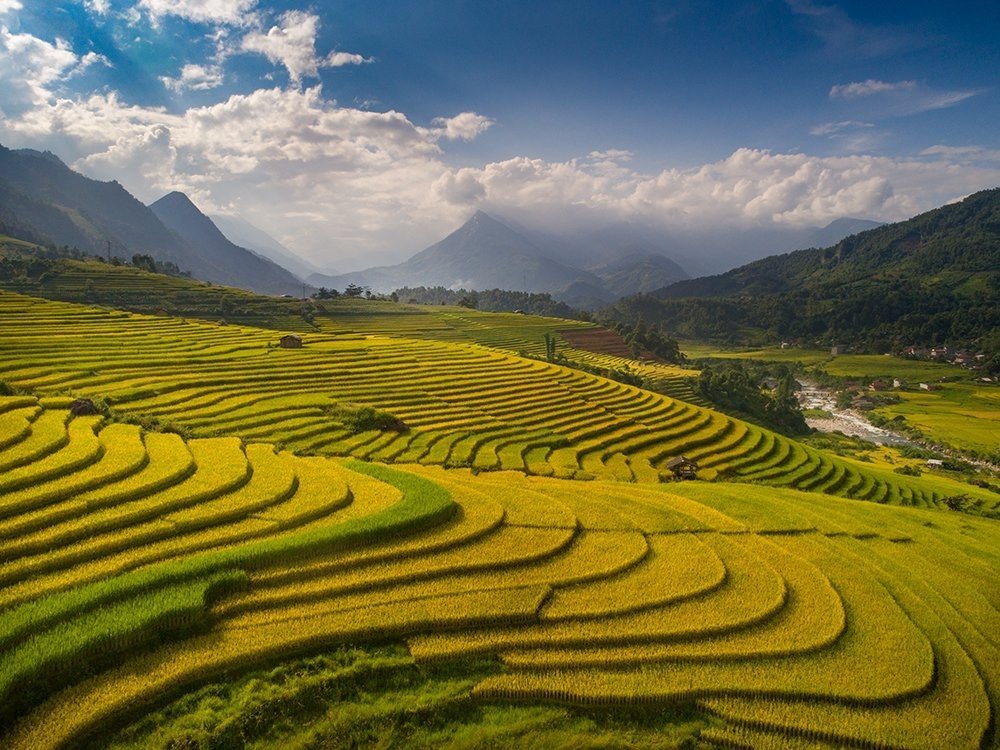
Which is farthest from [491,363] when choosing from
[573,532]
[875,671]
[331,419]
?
[875,671]

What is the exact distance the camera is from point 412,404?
37.2 metres

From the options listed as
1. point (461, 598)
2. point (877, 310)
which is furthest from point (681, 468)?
point (877, 310)

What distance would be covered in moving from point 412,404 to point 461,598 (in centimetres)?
2576

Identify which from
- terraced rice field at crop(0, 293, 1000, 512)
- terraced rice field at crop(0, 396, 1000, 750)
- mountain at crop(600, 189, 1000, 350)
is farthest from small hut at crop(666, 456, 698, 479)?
mountain at crop(600, 189, 1000, 350)

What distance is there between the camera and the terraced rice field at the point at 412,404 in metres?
28.9

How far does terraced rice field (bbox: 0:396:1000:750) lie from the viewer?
9.77 m

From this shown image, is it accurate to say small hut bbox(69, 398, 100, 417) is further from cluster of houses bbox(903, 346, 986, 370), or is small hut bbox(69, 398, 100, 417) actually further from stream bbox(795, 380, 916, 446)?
cluster of houses bbox(903, 346, 986, 370)

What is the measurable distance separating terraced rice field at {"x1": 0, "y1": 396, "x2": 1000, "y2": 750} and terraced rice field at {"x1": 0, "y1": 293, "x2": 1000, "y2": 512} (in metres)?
9.04

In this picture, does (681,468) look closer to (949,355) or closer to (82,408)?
(82,408)

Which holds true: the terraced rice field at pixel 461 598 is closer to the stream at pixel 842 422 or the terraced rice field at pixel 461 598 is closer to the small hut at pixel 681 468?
the small hut at pixel 681 468

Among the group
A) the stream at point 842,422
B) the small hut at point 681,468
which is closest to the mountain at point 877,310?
the stream at point 842,422

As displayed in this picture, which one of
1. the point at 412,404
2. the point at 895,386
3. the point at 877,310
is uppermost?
the point at 877,310

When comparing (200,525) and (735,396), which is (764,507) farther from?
(735,396)

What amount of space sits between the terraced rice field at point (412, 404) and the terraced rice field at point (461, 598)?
904cm
